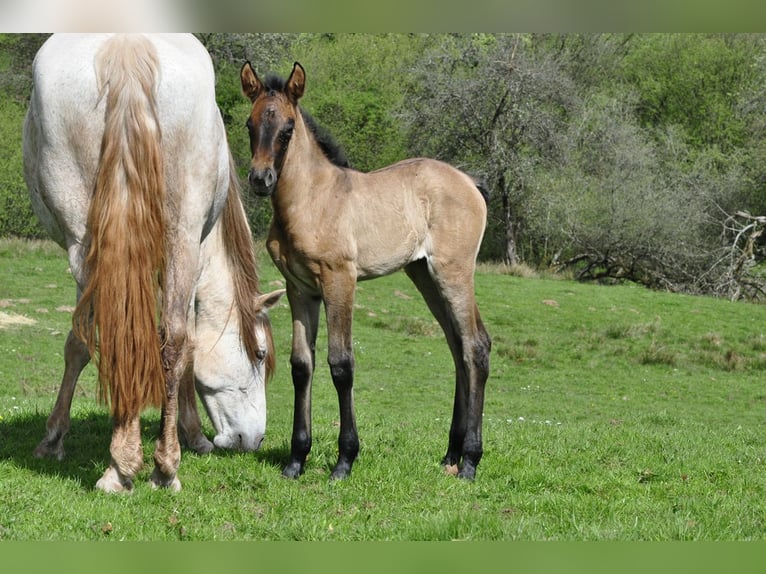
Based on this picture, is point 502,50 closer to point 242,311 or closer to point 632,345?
point 632,345

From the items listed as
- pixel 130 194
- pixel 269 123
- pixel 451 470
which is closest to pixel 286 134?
pixel 269 123

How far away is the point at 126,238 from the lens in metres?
4.79

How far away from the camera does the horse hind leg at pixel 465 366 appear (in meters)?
6.06

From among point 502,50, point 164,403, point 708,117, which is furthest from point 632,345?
point 708,117

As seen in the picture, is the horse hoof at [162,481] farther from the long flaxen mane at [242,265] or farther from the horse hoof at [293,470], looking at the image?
the long flaxen mane at [242,265]

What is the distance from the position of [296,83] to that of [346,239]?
1087mm

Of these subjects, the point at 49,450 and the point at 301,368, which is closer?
the point at 301,368

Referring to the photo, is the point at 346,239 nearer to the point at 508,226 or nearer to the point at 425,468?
the point at 425,468

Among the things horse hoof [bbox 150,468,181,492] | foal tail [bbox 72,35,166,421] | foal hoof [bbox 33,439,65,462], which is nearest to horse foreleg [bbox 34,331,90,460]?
foal hoof [bbox 33,439,65,462]

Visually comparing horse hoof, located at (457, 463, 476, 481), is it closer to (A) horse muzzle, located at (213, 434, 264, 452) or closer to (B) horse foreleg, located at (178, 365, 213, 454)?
(A) horse muzzle, located at (213, 434, 264, 452)

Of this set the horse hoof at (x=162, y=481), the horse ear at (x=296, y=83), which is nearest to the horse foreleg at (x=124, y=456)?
the horse hoof at (x=162, y=481)

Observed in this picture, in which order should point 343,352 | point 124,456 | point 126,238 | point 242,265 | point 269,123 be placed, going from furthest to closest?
1. point 242,265
2. point 343,352
3. point 269,123
4. point 124,456
5. point 126,238

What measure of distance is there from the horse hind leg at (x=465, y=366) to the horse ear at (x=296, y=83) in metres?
1.55

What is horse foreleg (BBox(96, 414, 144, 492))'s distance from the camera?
4906mm
